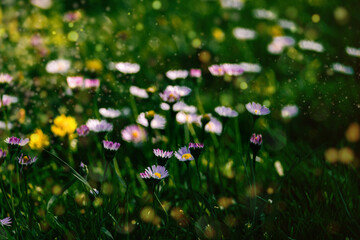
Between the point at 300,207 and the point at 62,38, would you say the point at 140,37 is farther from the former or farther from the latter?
the point at 300,207

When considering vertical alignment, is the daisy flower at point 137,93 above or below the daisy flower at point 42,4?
above

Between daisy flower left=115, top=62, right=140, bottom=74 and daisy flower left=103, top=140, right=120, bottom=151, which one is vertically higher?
daisy flower left=103, top=140, right=120, bottom=151

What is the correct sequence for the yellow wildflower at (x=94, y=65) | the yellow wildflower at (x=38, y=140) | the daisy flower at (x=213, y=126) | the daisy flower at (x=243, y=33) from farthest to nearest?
1. the daisy flower at (x=243, y=33)
2. the yellow wildflower at (x=94, y=65)
3. the daisy flower at (x=213, y=126)
4. the yellow wildflower at (x=38, y=140)

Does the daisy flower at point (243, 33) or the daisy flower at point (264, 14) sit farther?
the daisy flower at point (264, 14)

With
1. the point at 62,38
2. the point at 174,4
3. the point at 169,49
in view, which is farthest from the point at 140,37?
the point at 174,4

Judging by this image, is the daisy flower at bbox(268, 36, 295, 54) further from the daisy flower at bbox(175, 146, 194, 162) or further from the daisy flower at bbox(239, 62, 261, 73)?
the daisy flower at bbox(175, 146, 194, 162)

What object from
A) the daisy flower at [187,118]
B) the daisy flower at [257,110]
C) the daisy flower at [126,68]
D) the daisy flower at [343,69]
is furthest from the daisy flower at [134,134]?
the daisy flower at [343,69]

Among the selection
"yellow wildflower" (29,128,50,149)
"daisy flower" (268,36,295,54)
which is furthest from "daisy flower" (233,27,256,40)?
"yellow wildflower" (29,128,50,149)

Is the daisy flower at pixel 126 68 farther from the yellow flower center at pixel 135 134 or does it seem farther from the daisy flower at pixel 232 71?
the daisy flower at pixel 232 71
